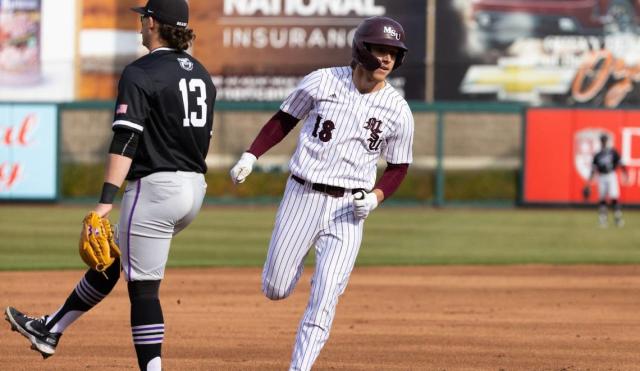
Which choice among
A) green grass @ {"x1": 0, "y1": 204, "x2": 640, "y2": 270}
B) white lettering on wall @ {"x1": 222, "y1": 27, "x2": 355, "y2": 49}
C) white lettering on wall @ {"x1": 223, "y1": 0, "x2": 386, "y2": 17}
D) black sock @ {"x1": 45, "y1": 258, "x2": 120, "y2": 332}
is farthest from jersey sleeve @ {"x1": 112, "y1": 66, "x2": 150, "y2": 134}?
white lettering on wall @ {"x1": 222, "y1": 27, "x2": 355, "y2": 49}

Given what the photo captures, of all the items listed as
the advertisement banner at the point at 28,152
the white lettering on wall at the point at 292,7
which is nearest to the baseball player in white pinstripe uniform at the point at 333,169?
the advertisement banner at the point at 28,152

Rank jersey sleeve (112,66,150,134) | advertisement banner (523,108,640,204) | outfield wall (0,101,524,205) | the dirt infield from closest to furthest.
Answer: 1. jersey sleeve (112,66,150,134)
2. the dirt infield
3. advertisement banner (523,108,640,204)
4. outfield wall (0,101,524,205)

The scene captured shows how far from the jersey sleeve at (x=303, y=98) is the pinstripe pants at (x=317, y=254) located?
339 millimetres

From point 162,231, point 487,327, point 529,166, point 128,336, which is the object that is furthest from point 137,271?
point 529,166

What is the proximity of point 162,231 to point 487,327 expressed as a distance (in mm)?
4397

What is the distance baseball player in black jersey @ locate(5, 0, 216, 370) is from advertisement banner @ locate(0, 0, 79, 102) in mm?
29366

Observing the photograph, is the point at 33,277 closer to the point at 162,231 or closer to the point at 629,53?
the point at 162,231

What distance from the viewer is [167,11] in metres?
5.78

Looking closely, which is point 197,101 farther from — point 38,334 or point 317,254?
point 38,334

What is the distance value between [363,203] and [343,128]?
0.37 m

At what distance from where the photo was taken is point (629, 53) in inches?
1331

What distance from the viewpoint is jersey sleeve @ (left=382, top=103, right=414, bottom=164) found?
6.28m

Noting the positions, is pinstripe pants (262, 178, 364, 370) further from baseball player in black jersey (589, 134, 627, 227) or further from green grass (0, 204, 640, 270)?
baseball player in black jersey (589, 134, 627, 227)

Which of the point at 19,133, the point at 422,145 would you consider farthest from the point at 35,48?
the point at 422,145
